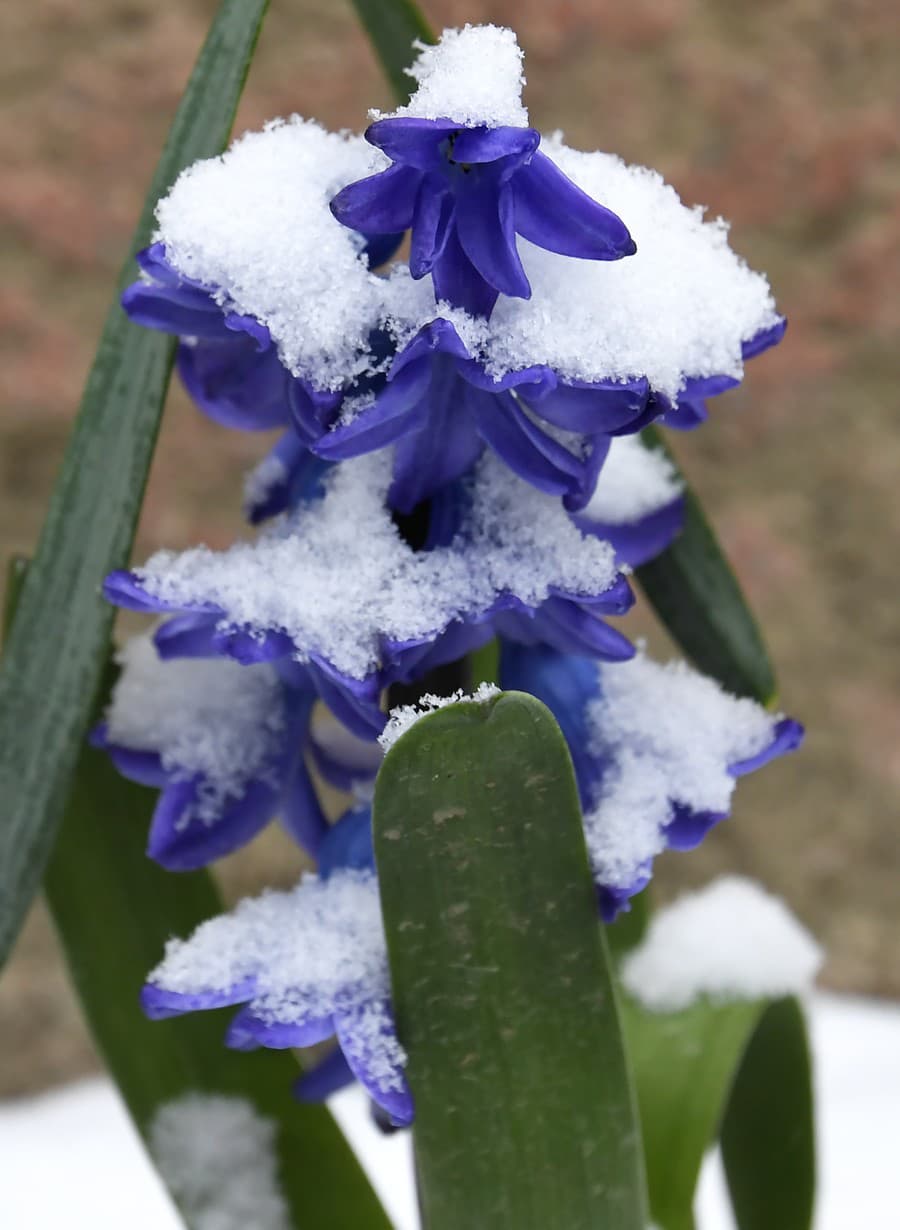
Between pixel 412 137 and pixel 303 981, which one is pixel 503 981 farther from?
pixel 412 137

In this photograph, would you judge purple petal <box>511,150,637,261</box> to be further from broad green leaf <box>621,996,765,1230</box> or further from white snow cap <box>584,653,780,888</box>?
broad green leaf <box>621,996,765,1230</box>

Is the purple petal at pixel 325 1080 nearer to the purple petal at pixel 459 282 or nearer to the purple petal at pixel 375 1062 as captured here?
the purple petal at pixel 375 1062

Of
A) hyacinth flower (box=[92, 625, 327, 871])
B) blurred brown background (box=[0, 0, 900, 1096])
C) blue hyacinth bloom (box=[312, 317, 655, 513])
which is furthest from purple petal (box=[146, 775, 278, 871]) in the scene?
blurred brown background (box=[0, 0, 900, 1096])

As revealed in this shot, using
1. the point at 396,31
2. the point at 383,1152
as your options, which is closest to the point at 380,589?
the point at 396,31

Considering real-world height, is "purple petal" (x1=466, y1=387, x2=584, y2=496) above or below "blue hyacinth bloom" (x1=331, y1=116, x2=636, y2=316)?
below

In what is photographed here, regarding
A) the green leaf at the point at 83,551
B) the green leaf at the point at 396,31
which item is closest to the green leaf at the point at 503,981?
the green leaf at the point at 83,551

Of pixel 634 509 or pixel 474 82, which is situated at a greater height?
pixel 474 82
